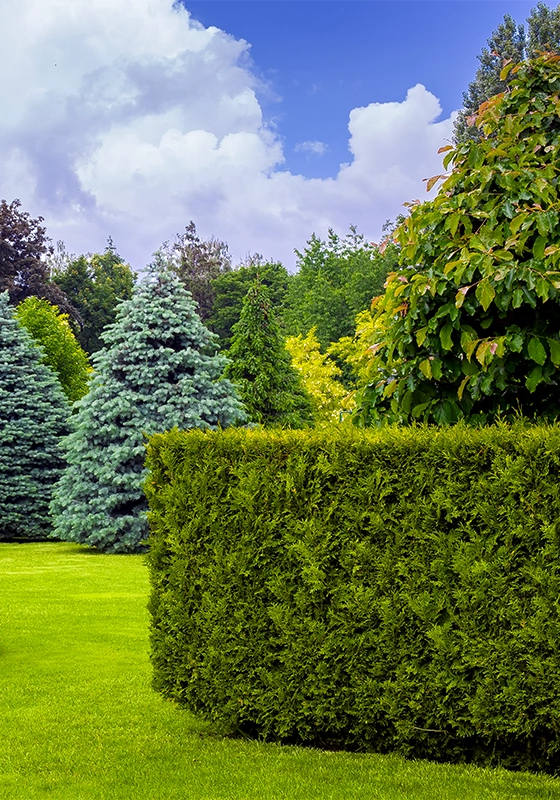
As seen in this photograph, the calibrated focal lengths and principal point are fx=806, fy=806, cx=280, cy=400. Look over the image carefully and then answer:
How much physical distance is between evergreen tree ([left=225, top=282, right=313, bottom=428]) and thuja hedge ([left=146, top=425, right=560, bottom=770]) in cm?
1570

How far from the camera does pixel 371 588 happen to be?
480cm

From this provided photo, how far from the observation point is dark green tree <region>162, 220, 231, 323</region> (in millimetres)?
55250

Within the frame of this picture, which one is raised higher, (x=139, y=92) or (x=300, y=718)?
(x=139, y=92)

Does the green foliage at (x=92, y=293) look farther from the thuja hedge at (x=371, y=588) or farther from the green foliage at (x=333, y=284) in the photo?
the thuja hedge at (x=371, y=588)

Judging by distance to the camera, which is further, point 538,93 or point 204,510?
point 538,93

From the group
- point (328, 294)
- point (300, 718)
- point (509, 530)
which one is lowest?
point (300, 718)

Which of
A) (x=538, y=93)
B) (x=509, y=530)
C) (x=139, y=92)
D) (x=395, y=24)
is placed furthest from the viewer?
(x=139, y=92)

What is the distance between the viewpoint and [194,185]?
4269 cm

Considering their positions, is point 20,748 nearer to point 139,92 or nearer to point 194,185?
point 139,92

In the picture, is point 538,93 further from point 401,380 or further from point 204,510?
point 204,510

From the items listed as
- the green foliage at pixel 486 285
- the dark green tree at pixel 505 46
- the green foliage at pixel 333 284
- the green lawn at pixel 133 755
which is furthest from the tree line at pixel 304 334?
the dark green tree at pixel 505 46

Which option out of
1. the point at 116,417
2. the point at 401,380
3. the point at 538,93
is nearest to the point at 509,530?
the point at 401,380

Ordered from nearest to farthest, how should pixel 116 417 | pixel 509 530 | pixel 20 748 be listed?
1. pixel 509 530
2. pixel 20 748
3. pixel 116 417

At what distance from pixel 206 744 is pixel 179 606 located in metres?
0.91
